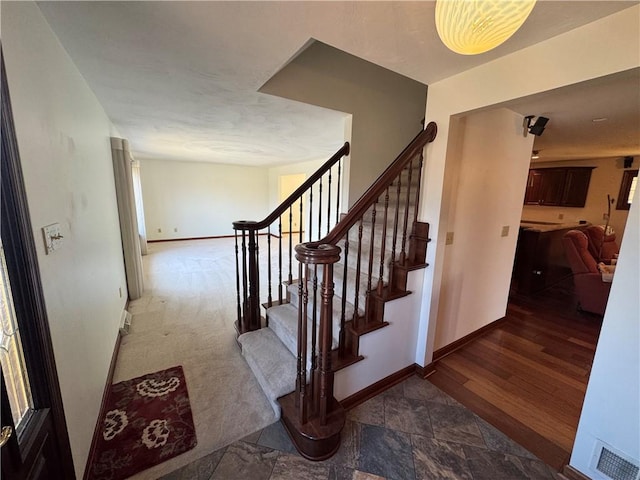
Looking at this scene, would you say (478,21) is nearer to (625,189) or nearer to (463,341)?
(463,341)

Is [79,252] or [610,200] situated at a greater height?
[610,200]

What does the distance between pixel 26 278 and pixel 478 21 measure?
175cm

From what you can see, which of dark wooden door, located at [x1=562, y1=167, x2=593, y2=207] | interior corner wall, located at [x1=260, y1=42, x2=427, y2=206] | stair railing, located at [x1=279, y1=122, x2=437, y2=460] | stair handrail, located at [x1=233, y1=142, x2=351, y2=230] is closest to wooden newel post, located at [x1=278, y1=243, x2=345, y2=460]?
stair railing, located at [x1=279, y1=122, x2=437, y2=460]

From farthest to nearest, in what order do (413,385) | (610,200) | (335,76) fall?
1. (610,200)
2. (335,76)
3. (413,385)

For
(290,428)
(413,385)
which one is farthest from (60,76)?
(413,385)

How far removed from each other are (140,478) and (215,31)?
7.38 feet

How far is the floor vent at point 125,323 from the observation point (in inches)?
98.4

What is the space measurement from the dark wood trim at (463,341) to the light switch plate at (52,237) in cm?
252

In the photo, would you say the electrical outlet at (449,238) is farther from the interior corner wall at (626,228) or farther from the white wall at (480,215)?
the interior corner wall at (626,228)

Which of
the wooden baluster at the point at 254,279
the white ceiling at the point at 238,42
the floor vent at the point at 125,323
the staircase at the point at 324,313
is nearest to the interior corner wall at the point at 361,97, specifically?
the white ceiling at the point at 238,42

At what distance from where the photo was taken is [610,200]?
474 centimetres

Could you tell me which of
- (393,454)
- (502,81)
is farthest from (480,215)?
(393,454)

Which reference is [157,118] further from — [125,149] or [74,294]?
[74,294]

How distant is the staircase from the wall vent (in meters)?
1.14
